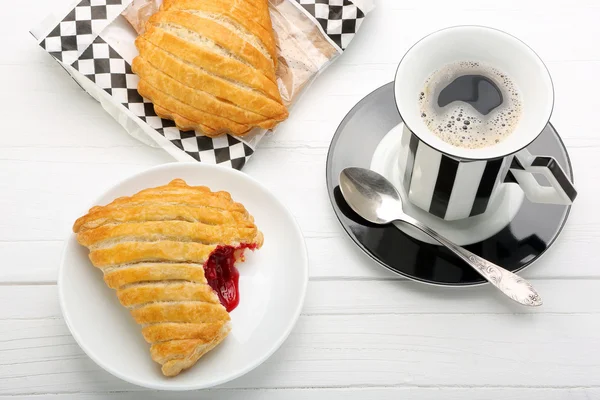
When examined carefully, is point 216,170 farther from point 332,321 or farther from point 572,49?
point 572,49

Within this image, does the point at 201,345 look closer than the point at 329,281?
Yes

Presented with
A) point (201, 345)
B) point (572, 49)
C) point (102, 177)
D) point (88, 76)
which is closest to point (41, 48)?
point (88, 76)

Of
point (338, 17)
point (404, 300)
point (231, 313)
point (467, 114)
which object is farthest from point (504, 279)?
point (338, 17)

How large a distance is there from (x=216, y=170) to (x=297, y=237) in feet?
0.65

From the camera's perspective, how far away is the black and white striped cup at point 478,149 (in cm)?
108

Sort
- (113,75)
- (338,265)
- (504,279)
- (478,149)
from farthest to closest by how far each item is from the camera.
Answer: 1. (113,75)
2. (338,265)
3. (504,279)
4. (478,149)

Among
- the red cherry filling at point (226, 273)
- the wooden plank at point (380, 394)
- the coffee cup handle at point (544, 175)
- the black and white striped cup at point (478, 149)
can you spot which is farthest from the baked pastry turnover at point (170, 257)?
the coffee cup handle at point (544, 175)

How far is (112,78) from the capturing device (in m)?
1.42

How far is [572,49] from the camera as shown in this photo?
4.88ft

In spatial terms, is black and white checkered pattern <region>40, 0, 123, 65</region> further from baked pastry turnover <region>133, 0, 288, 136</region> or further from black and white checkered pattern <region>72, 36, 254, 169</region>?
baked pastry turnover <region>133, 0, 288, 136</region>

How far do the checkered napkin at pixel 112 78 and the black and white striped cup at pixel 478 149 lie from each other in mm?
384

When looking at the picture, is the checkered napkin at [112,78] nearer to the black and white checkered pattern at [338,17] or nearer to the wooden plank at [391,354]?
the black and white checkered pattern at [338,17]

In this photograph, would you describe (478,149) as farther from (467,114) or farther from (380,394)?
(380,394)

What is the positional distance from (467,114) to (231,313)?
1.73ft
